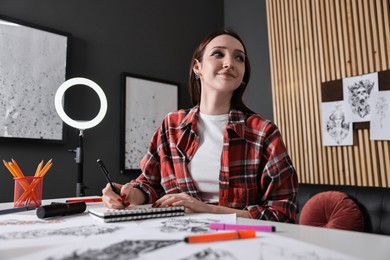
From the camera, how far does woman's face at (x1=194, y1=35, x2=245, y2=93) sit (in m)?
1.27

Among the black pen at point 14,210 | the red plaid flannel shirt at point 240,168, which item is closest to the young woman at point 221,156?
the red plaid flannel shirt at point 240,168

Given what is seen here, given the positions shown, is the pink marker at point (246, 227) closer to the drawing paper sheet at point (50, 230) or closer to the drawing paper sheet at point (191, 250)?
the drawing paper sheet at point (191, 250)

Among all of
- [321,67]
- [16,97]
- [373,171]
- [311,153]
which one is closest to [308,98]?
[321,67]

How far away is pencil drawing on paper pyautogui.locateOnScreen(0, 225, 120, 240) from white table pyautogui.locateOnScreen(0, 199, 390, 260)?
112 mm

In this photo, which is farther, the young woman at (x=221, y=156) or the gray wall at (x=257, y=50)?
the gray wall at (x=257, y=50)

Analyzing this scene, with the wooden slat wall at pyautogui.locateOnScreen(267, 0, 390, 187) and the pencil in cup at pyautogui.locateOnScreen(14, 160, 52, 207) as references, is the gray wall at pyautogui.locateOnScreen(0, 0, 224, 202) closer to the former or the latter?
the wooden slat wall at pyautogui.locateOnScreen(267, 0, 390, 187)

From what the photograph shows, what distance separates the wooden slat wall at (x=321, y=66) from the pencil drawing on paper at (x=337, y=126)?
0.24 ft

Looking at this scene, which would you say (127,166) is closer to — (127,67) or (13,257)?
(127,67)

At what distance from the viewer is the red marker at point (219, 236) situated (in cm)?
55

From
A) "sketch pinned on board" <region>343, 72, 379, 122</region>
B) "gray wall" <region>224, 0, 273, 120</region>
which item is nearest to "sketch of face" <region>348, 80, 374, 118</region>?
"sketch pinned on board" <region>343, 72, 379, 122</region>

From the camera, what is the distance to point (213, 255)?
1.56 feet

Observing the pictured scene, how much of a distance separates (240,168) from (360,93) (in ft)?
5.34

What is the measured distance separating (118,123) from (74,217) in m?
1.89

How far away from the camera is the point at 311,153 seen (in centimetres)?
267
